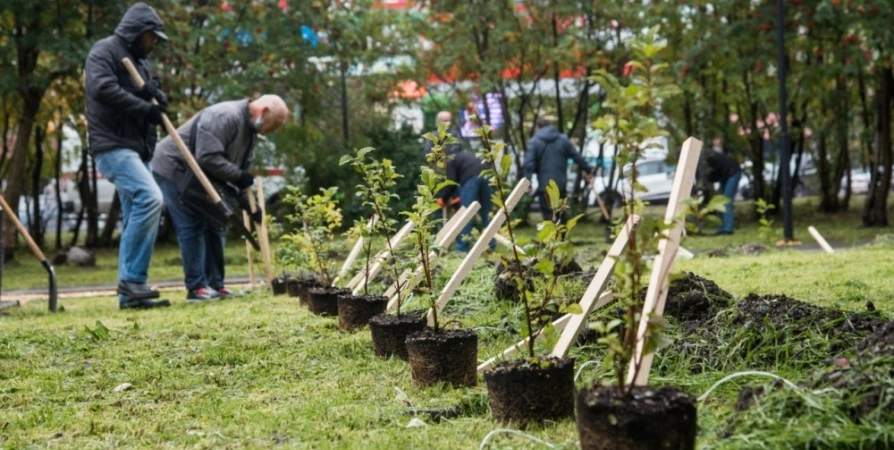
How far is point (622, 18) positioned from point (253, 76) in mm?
7062

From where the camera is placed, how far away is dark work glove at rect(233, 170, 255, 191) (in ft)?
27.2

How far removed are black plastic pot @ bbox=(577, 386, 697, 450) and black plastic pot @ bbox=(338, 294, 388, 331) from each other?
3.02 meters

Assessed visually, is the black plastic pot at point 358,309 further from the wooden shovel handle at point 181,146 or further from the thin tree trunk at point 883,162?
the thin tree trunk at point 883,162

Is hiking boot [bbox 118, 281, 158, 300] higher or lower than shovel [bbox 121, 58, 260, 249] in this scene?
lower

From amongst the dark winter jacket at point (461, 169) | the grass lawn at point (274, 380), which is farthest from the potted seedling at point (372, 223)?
the dark winter jacket at point (461, 169)

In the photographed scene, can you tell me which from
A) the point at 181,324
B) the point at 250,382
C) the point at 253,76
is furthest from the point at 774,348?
the point at 253,76

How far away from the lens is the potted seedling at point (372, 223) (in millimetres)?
4684

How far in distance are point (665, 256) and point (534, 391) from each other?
0.61 m

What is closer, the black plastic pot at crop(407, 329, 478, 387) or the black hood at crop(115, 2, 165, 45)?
the black plastic pot at crop(407, 329, 478, 387)

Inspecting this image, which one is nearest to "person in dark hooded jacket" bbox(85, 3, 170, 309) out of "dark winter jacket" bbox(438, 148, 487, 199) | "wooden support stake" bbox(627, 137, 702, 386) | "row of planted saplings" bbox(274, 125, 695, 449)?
"row of planted saplings" bbox(274, 125, 695, 449)

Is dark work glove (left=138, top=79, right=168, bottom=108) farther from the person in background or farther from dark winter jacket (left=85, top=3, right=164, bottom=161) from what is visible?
the person in background

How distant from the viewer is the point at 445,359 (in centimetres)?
391

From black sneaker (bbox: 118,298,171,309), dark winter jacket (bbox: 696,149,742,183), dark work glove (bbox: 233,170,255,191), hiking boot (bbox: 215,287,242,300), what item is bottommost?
hiking boot (bbox: 215,287,242,300)

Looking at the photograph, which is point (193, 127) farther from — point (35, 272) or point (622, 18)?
point (622, 18)
